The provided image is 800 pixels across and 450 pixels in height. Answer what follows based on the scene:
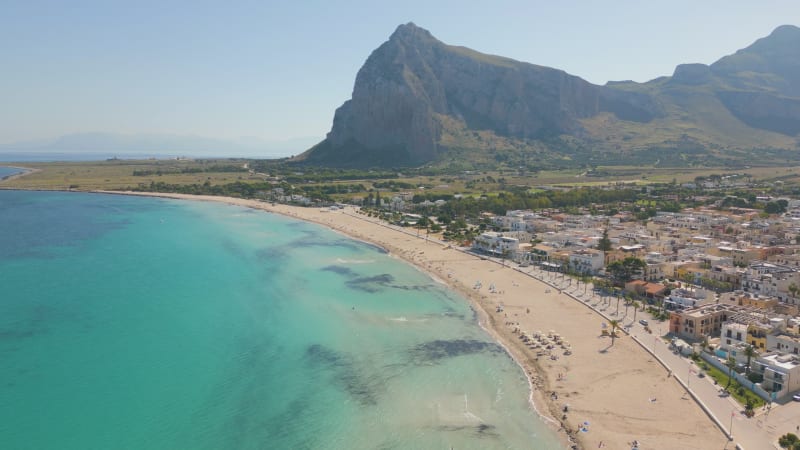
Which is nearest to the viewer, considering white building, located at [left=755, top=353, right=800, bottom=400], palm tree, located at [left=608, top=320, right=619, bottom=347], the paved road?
the paved road

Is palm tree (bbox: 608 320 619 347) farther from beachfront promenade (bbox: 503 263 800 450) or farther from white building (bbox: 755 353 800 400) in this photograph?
white building (bbox: 755 353 800 400)

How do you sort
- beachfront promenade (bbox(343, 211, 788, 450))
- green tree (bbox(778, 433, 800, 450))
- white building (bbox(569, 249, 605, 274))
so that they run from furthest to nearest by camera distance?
white building (bbox(569, 249, 605, 274)), beachfront promenade (bbox(343, 211, 788, 450)), green tree (bbox(778, 433, 800, 450))

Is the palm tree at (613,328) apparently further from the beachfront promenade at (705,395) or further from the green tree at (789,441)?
the green tree at (789,441)

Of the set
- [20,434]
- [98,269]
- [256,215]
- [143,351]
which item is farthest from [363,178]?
[20,434]

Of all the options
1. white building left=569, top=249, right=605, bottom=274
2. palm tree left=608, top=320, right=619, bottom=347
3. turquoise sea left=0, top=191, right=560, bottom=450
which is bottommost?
turquoise sea left=0, top=191, right=560, bottom=450

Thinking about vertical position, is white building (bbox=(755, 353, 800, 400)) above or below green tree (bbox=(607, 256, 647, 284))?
below

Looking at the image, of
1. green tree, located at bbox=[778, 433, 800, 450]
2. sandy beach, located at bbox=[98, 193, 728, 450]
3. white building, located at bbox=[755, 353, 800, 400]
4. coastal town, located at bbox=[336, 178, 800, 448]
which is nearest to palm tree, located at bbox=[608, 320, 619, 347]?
coastal town, located at bbox=[336, 178, 800, 448]
